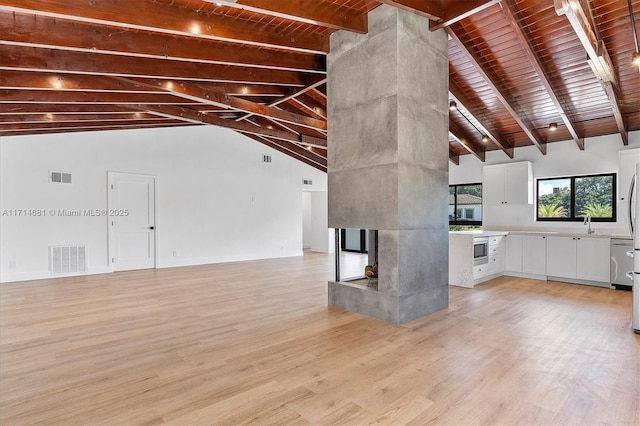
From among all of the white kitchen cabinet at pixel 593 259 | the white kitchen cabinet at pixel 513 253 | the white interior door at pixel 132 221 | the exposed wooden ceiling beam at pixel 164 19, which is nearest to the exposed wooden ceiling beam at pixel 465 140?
the white kitchen cabinet at pixel 513 253

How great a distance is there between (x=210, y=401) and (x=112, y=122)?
6.54 meters

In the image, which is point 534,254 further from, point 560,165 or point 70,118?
point 70,118

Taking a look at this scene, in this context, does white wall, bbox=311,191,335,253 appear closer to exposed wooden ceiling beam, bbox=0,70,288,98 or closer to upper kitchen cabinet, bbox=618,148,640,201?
exposed wooden ceiling beam, bbox=0,70,288,98

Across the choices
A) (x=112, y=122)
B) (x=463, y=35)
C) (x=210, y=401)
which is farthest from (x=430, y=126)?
(x=112, y=122)

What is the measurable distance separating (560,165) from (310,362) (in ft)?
21.7

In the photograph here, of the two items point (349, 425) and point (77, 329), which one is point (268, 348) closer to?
point (349, 425)

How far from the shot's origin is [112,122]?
22.3 feet

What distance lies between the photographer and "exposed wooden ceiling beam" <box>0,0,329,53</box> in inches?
113

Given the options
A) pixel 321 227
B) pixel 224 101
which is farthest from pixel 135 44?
pixel 321 227

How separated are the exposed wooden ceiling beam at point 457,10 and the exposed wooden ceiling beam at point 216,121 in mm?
4524

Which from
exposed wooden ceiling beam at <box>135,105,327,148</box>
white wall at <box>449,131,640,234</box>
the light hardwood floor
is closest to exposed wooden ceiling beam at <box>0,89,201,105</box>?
exposed wooden ceiling beam at <box>135,105,327,148</box>

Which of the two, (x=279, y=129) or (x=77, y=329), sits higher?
(x=279, y=129)

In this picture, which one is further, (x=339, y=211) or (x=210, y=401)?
(x=339, y=211)

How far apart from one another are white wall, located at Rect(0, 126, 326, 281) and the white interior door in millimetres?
155
